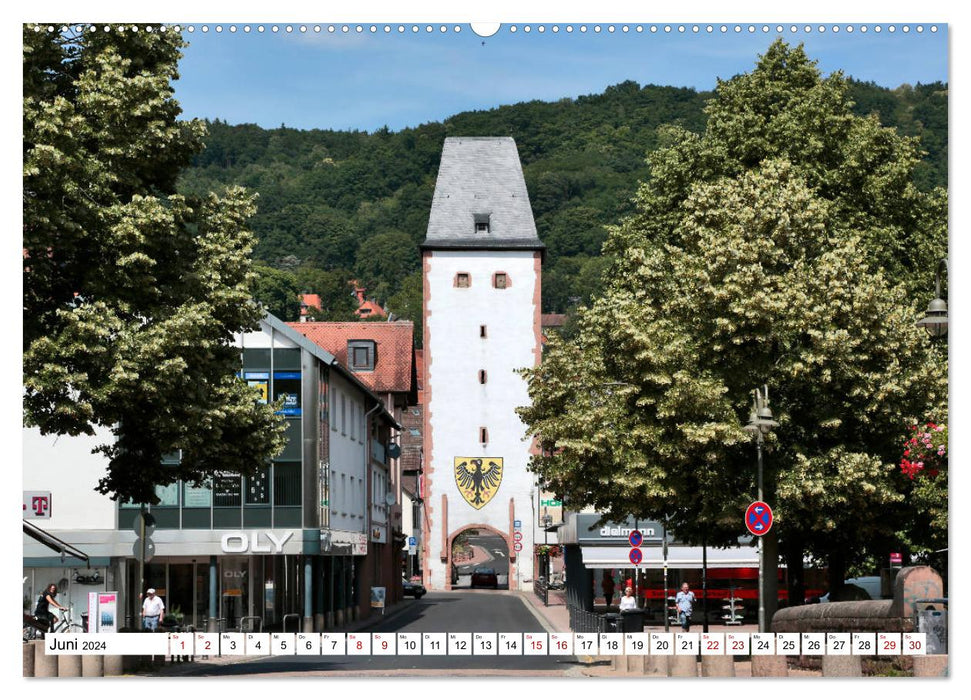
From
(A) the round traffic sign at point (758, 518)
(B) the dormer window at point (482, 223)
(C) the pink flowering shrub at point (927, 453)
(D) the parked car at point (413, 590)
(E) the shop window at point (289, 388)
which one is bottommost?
(D) the parked car at point (413, 590)

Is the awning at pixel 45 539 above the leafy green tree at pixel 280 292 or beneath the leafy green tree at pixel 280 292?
beneath

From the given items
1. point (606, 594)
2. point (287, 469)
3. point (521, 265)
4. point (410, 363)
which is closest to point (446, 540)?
point (410, 363)

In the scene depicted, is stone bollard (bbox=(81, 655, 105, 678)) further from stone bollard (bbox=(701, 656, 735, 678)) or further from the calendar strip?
stone bollard (bbox=(701, 656, 735, 678))

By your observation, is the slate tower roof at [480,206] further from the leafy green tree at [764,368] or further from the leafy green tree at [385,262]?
the leafy green tree at [764,368]

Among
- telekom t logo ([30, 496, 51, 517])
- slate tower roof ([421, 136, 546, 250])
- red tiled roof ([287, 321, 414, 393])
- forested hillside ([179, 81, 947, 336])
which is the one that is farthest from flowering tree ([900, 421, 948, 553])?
red tiled roof ([287, 321, 414, 393])

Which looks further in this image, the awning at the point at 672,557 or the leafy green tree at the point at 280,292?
the awning at the point at 672,557

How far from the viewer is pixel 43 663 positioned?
13750mm

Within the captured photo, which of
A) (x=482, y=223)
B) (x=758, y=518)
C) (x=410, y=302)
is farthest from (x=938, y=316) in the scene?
(x=410, y=302)

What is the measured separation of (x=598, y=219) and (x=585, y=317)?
14.5m

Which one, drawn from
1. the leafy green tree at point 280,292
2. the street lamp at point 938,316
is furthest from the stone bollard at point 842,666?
the leafy green tree at point 280,292

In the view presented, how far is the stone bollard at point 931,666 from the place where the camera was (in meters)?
12.9

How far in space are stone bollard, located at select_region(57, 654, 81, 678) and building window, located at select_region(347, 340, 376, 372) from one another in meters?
74.4

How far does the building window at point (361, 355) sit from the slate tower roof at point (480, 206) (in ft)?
22.0

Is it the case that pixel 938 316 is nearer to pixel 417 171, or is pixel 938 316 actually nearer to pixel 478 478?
pixel 417 171
